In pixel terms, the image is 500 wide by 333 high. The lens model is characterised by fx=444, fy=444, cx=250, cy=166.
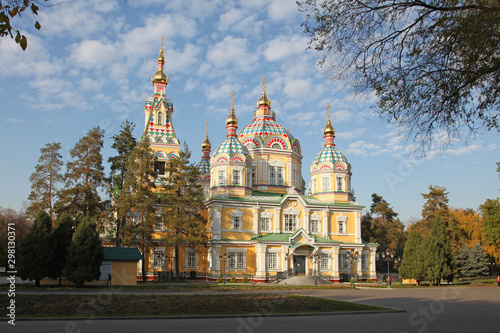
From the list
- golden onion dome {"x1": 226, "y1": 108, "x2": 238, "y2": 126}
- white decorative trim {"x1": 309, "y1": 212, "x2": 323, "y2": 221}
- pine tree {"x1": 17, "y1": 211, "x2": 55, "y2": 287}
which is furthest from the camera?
golden onion dome {"x1": 226, "y1": 108, "x2": 238, "y2": 126}

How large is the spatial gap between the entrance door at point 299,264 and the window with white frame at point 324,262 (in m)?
1.62

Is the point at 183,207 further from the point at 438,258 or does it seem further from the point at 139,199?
the point at 438,258

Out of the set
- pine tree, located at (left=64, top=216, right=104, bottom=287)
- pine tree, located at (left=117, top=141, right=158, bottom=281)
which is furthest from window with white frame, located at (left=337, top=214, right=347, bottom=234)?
pine tree, located at (left=64, top=216, right=104, bottom=287)

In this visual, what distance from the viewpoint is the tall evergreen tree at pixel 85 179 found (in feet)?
118

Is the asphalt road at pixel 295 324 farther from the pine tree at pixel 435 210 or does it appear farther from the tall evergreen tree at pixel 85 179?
the pine tree at pixel 435 210

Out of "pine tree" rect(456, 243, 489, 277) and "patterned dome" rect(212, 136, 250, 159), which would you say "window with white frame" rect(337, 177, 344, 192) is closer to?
"patterned dome" rect(212, 136, 250, 159)

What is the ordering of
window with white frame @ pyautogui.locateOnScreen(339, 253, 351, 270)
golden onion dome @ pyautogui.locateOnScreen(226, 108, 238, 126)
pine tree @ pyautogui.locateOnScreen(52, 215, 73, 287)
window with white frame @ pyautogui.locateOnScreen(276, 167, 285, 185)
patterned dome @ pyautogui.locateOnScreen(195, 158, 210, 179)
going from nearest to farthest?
pine tree @ pyautogui.locateOnScreen(52, 215, 73, 287)
window with white frame @ pyautogui.locateOnScreen(339, 253, 351, 270)
golden onion dome @ pyautogui.locateOnScreen(226, 108, 238, 126)
window with white frame @ pyautogui.locateOnScreen(276, 167, 285, 185)
patterned dome @ pyautogui.locateOnScreen(195, 158, 210, 179)

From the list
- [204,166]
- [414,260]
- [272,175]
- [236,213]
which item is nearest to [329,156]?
[272,175]

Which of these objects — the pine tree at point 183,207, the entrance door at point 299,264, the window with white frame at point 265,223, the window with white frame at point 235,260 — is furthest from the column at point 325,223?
the pine tree at point 183,207

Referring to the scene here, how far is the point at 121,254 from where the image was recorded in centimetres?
3225

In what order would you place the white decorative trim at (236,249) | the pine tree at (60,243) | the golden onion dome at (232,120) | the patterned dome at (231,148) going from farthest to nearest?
1. the golden onion dome at (232,120)
2. the patterned dome at (231,148)
3. the white decorative trim at (236,249)
4. the pine tree at (60,243)

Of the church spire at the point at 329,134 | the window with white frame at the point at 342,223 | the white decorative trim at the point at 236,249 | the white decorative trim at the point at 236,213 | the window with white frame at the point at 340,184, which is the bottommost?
the white decorative trim at the point at 236,249

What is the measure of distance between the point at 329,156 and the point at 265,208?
10.2m

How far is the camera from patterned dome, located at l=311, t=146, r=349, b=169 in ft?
159
